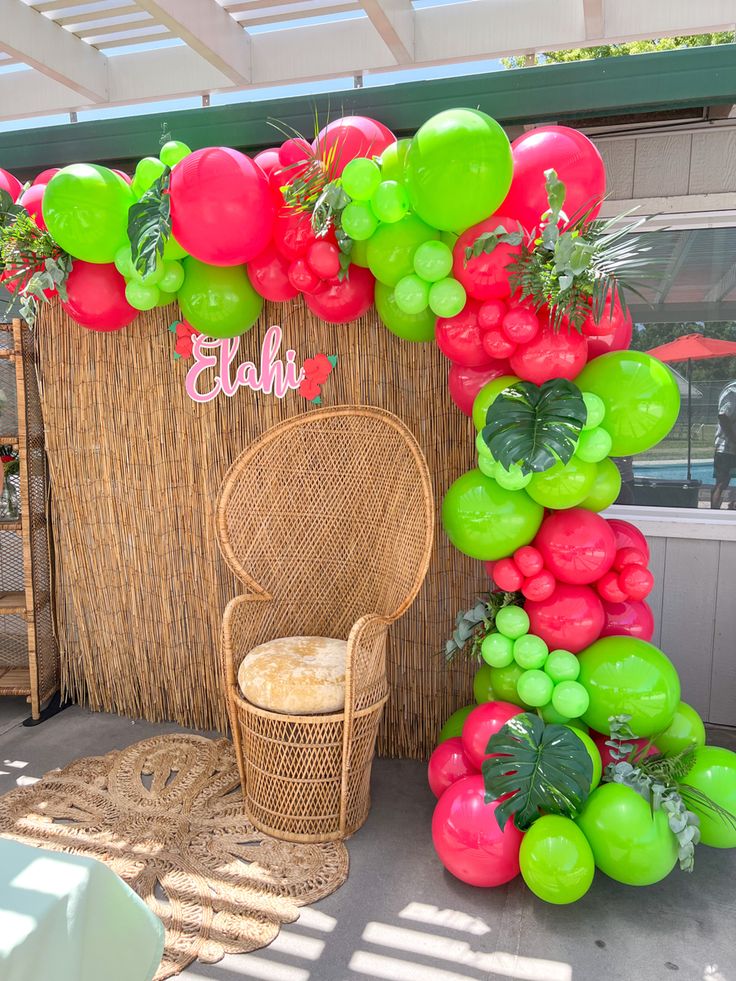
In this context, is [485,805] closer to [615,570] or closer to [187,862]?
[615,570]

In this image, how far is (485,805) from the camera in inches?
76.5

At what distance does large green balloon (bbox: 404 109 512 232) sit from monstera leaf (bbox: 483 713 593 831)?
1367 mm

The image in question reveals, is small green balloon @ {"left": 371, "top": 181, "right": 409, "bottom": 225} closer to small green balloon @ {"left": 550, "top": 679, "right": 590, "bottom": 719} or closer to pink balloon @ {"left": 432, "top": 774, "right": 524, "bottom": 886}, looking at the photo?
small green balloon @ {"left": 550, "top": 679, "right": 590, "bottom": 719}

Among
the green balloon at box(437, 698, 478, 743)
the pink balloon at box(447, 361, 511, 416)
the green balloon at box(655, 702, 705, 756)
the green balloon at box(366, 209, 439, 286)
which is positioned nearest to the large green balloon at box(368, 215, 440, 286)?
the green balloon at box(366, 209, 439, 286)

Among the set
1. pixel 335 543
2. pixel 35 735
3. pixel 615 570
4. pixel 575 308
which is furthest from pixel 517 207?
pixel 35 735

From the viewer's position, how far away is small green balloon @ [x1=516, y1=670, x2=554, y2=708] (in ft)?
6.57

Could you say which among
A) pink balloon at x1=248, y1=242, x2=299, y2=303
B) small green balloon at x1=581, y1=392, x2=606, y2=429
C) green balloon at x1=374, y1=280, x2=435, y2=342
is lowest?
small green balloon at x1=581, y1=392, x2=606, y2=429

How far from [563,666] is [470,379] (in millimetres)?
843

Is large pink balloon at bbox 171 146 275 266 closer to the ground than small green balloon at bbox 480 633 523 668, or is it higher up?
higher up

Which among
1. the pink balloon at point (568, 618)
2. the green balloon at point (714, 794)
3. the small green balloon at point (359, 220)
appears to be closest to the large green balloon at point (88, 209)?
the small green balloon at point (359, 220)

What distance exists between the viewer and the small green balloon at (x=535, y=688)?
200 cm

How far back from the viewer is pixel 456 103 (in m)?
2.40

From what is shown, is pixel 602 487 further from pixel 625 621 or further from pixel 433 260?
pixel 433 260

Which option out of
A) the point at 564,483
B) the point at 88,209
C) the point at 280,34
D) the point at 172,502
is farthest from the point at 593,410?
the point at 280,34
